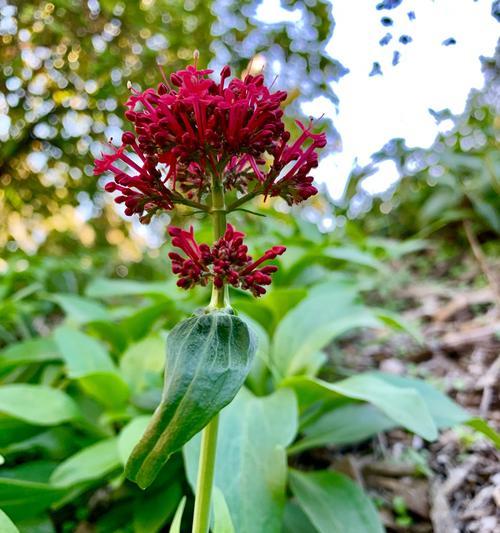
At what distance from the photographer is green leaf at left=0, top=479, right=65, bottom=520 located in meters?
1.00

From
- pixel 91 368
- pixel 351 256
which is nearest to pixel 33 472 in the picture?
pixel 91 368

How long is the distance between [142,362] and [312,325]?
493mm

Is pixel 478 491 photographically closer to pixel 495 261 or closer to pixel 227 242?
pixel 227 242

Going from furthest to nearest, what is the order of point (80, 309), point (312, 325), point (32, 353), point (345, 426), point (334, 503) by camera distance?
point (80, 309) < point (32, 353) < point (312, 325) < point (345, 426) < point (334, 503)

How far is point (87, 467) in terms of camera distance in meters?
1.15

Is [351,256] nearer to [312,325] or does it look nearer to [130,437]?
[312,325]

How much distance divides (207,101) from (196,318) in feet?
0.94

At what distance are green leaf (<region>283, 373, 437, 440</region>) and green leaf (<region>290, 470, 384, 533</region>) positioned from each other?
0.60ft

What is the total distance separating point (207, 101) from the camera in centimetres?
69

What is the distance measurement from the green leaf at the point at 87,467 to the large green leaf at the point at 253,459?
0.27 m

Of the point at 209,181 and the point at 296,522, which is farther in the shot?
the point at 296,522

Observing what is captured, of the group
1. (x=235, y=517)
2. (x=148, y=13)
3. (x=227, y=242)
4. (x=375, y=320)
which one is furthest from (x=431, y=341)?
(x=148, y=13)

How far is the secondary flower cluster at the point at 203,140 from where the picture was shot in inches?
27.9

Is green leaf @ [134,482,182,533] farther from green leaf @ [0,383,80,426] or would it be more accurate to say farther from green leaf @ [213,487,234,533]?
green leaf @ [213,487,234,533]
